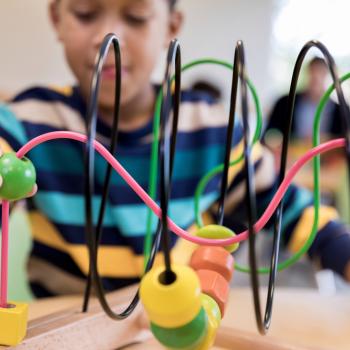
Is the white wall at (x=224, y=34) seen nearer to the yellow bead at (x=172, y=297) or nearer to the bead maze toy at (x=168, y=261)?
the bead maze toy at (x=168, y=261)

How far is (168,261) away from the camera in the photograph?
0.63ft

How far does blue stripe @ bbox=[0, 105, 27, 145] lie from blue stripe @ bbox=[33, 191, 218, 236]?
8 centimetres

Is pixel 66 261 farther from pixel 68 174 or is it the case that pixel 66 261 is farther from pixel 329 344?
pixel 329 344

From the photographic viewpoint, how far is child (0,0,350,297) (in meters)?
0.60

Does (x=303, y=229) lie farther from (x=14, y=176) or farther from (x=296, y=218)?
(x=14, y=176)

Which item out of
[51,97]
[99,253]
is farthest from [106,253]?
[51,97]

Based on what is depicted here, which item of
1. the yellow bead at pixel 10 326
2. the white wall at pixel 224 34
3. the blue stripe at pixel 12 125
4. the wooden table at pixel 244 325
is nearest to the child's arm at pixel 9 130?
the blue stripe at pixel 12 125

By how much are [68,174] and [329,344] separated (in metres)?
0.43

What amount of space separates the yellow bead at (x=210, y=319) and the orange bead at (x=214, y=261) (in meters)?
0.03

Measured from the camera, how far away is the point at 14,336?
0.90 feet

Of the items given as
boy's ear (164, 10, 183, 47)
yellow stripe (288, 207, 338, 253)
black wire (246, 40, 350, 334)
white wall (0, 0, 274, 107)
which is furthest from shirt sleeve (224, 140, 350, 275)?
white wall (0, 0, 274, 107)

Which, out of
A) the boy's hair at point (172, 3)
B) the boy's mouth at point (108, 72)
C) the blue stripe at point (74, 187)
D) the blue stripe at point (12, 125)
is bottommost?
the blue stripe at point (74, 187)

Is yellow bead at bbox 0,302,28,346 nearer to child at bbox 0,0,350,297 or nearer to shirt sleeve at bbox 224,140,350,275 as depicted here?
shirt sleeve at bbox 224,140,350,275

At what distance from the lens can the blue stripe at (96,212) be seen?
0.65 meters
